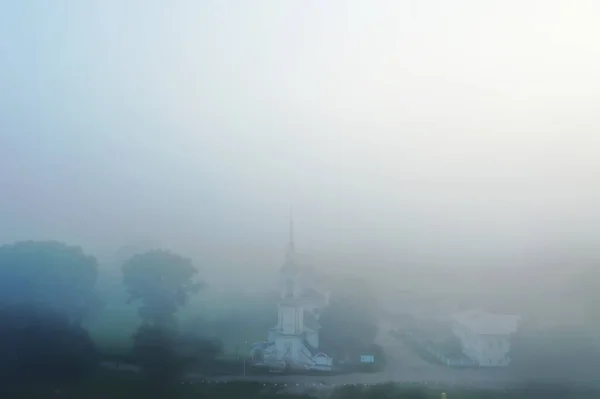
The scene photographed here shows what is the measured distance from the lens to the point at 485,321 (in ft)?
10.8

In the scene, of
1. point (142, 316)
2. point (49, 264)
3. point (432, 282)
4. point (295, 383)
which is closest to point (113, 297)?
point (142, 316)

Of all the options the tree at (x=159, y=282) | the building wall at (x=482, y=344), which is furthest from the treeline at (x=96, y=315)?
the building wall at (x=482, y=344)

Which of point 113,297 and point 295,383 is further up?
point 113,297

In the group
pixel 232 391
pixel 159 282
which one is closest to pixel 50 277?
pixel 159 282

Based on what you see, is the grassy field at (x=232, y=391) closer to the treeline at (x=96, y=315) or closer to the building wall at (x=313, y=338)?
the treeline at (x=96, y=315)

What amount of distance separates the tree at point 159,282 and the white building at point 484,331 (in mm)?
1814

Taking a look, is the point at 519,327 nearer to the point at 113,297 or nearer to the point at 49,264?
the point at 113,297

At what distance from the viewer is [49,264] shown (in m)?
3.42

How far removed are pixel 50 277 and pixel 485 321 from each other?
9.70 ft

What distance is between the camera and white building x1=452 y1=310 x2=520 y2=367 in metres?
3.27

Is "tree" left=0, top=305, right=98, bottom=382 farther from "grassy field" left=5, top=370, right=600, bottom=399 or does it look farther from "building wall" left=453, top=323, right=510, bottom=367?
"building wall" left=453, top=323, right=510, bottom=367

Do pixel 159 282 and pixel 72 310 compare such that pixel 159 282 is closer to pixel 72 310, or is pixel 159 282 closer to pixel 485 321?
pixel 72 310

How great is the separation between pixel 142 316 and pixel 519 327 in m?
2.51

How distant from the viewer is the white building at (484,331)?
3.27 meters
